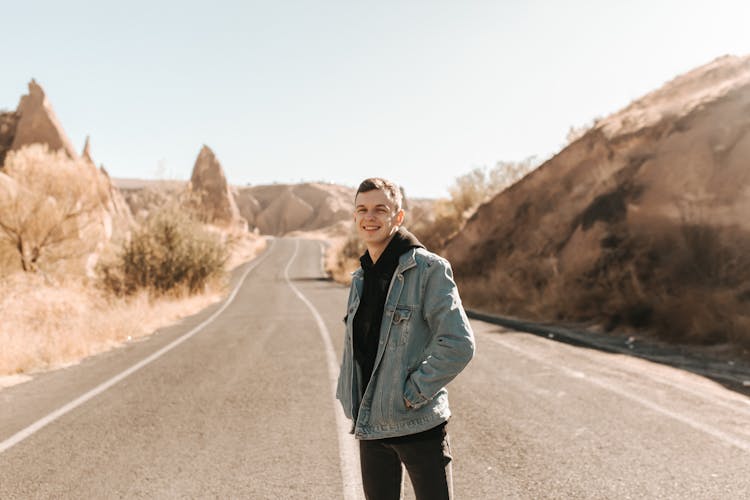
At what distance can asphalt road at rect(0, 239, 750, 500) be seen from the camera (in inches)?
159

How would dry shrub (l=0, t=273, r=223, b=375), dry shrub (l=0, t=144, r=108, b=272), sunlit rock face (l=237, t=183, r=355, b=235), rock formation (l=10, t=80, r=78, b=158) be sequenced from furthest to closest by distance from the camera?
sunlit rock face (l=237, t=183, r=355, b=235) < rock formation (l=10, t=80, r=78, b=158) < dry shrub (l=0, t=144, r=108, b=272) < dry shrub (l=0, t=273, r=223, b=375)

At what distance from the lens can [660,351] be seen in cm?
962

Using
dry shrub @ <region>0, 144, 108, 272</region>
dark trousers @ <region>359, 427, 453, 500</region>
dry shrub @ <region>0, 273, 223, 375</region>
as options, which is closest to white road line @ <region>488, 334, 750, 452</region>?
dark trousers @ <region>359, 427, 453, 500</region>

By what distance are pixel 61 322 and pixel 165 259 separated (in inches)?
397

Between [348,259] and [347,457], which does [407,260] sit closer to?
[347,457]

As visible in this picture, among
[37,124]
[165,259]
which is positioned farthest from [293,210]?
[165,259]

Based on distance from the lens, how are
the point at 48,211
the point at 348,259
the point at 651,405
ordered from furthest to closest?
the point at 348,259, the point at 48,211, the point at 651,405

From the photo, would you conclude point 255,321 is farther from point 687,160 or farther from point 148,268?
point 687,160

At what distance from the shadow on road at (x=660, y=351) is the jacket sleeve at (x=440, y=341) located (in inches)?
227

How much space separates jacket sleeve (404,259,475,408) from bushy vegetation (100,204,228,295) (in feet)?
64.6

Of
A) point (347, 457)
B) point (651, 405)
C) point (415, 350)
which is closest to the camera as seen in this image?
point (415, 350)

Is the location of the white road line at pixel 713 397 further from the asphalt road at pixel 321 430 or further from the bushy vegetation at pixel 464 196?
the bushy vegetation at pixel 464 196

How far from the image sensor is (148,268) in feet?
70.6

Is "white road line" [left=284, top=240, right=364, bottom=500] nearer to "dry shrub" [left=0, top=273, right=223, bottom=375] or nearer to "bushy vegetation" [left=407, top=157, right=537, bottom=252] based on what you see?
"dry shrub" [left=0, top=273, right=223, bottom=375]
